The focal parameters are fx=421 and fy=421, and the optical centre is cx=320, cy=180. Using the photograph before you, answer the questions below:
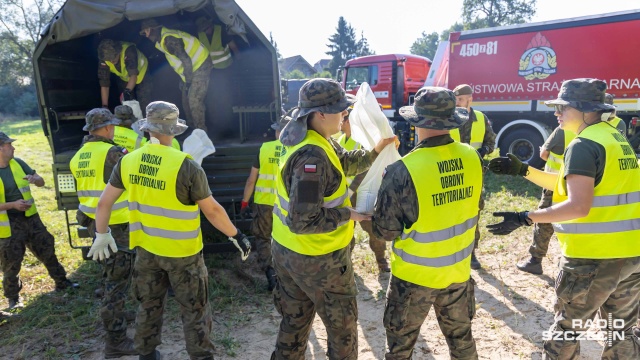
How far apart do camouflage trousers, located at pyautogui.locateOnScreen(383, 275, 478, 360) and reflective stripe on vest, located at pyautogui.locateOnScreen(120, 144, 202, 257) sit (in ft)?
4.42

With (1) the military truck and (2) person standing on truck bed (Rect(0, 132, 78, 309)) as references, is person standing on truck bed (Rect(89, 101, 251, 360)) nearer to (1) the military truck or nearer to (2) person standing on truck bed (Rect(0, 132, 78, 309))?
(1) the military truck

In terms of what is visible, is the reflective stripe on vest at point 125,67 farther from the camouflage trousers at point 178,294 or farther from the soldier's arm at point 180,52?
the camouflage trousers at point 178,294

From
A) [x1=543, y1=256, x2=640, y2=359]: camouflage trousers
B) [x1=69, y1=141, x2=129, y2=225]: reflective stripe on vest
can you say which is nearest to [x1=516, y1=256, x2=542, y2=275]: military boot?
[x1=543, y1=256, x2=640, y2=359]: camouflage trousers

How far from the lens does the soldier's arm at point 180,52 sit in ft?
15.2

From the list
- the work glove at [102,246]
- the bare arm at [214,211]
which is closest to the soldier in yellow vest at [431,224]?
the bare arm at [214,211]

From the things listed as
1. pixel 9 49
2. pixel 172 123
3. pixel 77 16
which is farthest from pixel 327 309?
pixel 9 49

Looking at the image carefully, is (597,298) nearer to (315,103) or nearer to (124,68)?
(315,103)

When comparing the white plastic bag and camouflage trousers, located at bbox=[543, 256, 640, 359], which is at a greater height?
the white plastic bag

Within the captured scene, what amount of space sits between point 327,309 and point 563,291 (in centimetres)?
133

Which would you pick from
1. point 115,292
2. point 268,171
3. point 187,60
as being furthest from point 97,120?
point 187,60

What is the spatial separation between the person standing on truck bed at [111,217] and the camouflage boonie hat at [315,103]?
1.76m

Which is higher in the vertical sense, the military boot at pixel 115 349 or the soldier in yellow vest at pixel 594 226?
the soldier in yellow vest at pixel 594 226

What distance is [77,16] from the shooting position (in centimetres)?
400

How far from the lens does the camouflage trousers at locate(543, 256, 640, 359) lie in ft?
7.53
